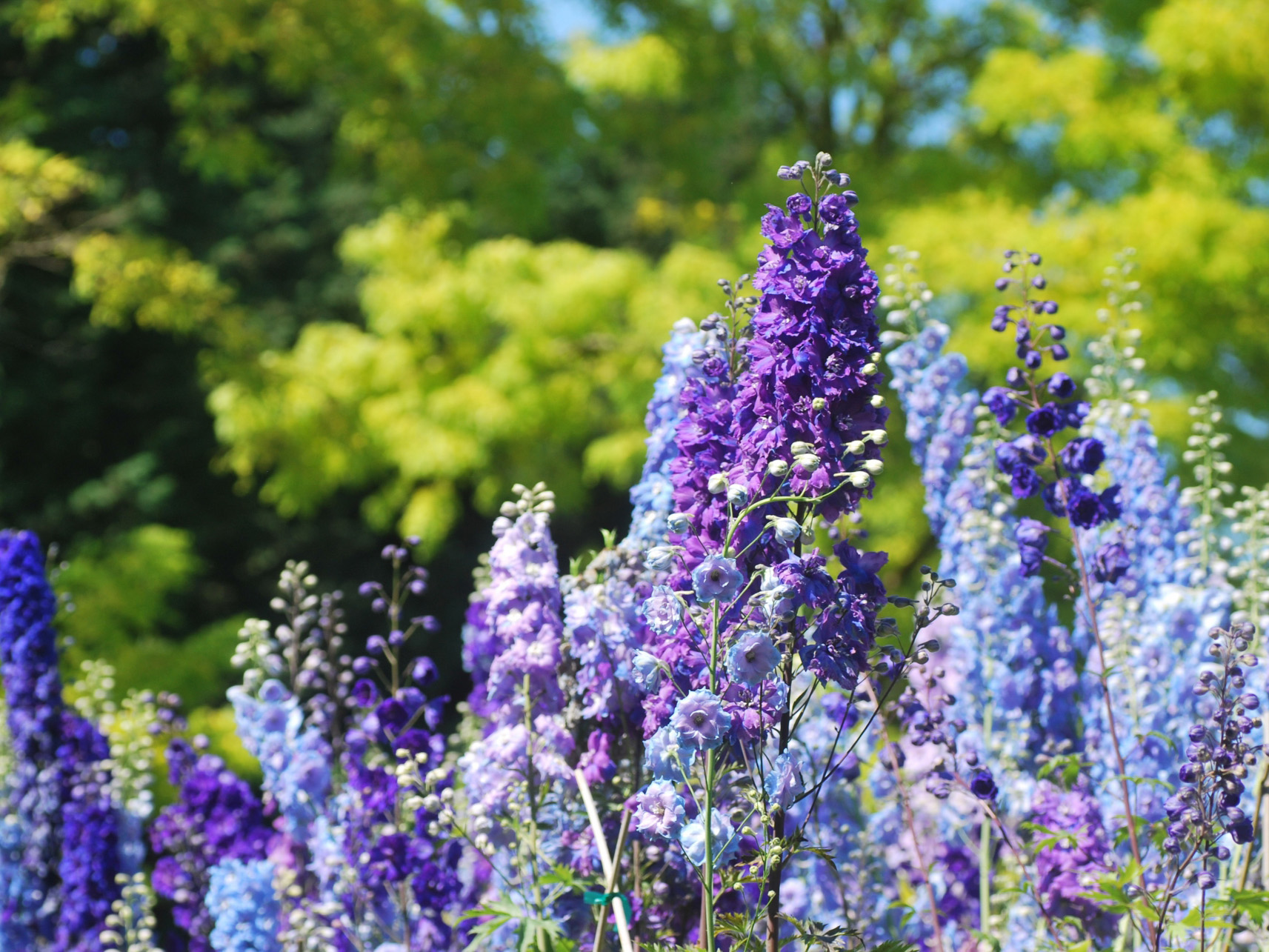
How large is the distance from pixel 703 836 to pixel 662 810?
9cm

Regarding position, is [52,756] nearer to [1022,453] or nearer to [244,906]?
[244,906]

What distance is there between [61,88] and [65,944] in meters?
11.6

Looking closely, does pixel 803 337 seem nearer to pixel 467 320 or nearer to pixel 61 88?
pixel 467 320

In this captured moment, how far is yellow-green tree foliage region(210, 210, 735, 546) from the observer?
33.5ft

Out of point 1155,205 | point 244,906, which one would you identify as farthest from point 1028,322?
point 1155,205

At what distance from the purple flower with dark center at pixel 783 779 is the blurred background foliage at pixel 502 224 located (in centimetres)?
632

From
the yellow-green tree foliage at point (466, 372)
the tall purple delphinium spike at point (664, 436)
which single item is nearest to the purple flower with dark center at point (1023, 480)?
the tall purple delphinium spike at point (664, 436)

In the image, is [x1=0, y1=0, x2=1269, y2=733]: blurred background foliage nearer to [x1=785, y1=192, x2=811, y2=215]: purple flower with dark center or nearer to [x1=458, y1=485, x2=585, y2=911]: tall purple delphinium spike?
[x1=458, y1=485, x2=585, y2=911]: tall purple delphinium spike

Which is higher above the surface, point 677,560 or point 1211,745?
point 677,560

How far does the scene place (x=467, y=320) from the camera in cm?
1084

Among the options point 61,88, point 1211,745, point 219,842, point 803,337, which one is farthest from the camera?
point 61,88

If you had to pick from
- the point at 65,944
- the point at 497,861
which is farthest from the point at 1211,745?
the point at 65,944

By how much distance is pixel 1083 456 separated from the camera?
2412 mm

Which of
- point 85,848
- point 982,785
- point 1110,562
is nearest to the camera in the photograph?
point 982,785
